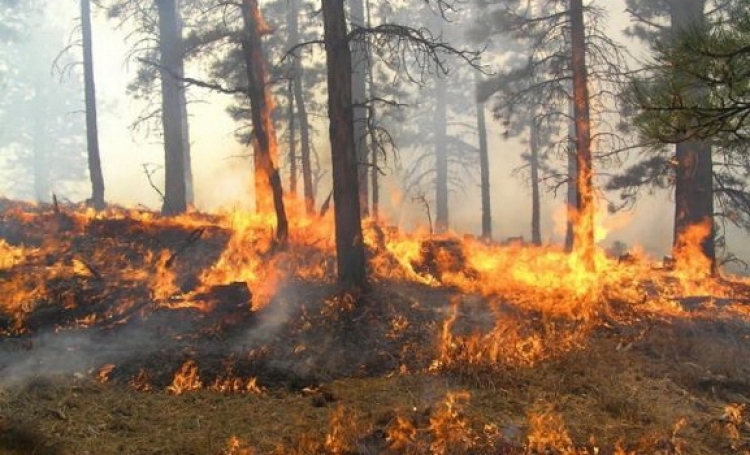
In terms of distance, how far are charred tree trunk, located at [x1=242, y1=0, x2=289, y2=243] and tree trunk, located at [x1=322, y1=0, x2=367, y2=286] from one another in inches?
102

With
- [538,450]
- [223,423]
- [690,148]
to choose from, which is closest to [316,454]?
[223,423]

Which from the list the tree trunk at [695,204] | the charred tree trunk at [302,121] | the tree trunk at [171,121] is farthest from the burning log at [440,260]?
the tree trunk at [171,121]

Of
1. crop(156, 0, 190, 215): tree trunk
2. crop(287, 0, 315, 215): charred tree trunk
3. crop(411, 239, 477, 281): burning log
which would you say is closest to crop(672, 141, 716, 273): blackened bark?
crop(411, 239, 477, 281): burning log

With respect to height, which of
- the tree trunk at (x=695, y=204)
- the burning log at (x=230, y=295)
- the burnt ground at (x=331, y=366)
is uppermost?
the tree trunk at (x=695, y=204)

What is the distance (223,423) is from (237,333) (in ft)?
8.81

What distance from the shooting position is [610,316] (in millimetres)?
10391

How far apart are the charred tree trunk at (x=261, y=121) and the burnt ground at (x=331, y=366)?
1.18 meters

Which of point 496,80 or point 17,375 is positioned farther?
point 496,80

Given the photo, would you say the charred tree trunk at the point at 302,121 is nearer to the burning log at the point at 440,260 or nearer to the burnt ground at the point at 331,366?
the burning log at the point at 440,260

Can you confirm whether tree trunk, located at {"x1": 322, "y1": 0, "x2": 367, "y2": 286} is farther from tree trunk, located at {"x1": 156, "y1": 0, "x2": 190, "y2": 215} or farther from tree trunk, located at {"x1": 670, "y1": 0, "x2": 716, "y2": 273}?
tree trunk, located at {"x1": 670, "y1": 0, "x2": 716, "y2": 273}

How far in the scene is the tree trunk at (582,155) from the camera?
42.3 ft

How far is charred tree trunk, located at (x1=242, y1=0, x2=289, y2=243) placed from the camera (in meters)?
12.1

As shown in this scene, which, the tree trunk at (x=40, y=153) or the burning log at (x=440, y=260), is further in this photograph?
the tree trunk at (x=40, y=153)

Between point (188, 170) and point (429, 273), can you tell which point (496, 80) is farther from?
point (188, 170)
